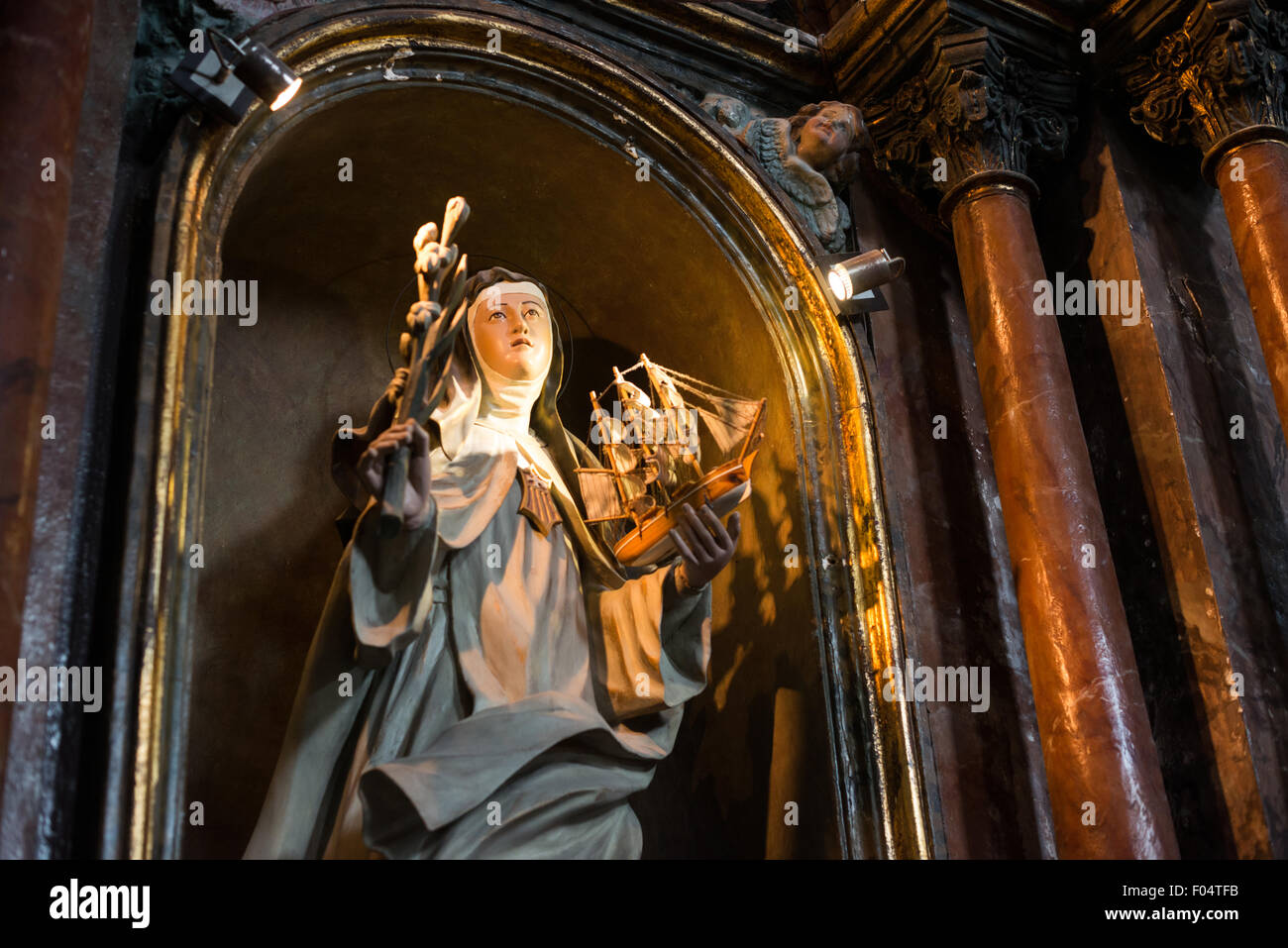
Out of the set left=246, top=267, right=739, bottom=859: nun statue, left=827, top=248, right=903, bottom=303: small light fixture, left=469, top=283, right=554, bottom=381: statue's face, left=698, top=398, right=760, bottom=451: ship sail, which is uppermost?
left=827, top=248, right=903, bottom=303: small light fixture

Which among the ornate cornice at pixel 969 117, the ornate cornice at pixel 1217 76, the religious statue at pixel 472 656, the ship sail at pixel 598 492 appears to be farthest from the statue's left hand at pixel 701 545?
the ornate cornice at pixel 1217 76

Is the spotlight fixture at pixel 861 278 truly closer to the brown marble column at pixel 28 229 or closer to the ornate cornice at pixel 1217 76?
the ornate cornice at pixel 1217 76

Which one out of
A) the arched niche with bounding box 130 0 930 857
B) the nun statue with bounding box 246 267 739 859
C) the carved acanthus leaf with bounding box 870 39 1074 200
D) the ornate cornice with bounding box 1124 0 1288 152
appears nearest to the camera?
the nun statue with bounding box 246 267 739 859

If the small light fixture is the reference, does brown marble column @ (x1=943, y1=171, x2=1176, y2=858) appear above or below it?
below

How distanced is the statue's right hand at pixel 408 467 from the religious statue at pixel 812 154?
2051 millimetres

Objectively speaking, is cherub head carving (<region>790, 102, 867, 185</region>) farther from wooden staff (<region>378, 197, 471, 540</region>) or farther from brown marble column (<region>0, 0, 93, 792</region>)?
brown marble column (<region>0, 0, 93, 792</region>)

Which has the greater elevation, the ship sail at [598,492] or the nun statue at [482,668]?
the ship sail at [598,492]

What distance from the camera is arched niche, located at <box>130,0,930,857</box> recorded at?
428 cm

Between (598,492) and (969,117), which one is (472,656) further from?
(969,117)

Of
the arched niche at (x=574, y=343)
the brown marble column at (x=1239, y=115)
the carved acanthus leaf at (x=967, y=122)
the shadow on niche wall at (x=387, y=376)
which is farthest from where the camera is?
the carved acanthus leaf at (x=967, y=122)

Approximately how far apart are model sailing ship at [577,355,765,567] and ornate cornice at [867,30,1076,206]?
1189mm

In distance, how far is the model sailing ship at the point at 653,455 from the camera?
429 centimetres

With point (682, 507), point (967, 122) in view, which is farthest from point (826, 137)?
point (682, 507)

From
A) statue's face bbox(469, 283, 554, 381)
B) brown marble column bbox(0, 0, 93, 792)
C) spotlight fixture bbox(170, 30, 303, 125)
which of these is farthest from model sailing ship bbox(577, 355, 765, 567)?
brown marble column bbox(0, 0, 93, 792)
